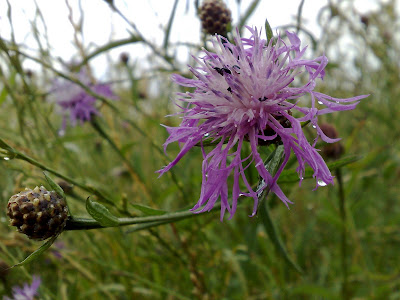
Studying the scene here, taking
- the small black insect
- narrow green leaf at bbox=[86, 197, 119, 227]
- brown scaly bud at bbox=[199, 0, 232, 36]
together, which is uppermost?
brown scaly bud at bbox=[199, 0, 232, 36]

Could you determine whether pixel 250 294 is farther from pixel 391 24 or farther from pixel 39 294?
pixel 391 24

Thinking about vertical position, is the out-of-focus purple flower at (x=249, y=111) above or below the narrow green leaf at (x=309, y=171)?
above

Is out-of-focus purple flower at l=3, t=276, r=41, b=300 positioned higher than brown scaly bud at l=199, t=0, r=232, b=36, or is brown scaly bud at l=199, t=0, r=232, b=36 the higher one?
brown scaly bud at l=199, t=0, r=232, b=36

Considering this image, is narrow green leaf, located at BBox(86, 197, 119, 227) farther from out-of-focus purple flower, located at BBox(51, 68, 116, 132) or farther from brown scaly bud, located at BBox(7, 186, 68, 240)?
out-of-focus purple flower, located at BBox(51, 68, 116, 132)

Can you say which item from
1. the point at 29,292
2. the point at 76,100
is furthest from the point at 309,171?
the point at 76,100

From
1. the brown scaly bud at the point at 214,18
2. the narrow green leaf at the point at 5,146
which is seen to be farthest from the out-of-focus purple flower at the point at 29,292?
the brown scaly bud at the point at 214,18

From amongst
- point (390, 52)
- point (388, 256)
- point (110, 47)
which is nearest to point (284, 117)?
point (110, 47)

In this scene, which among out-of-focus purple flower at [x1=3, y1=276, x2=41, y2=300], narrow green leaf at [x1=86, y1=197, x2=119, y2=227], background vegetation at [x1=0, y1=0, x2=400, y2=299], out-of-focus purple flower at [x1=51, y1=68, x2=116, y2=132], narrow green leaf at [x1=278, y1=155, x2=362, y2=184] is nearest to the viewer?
narrow green leaf at [x1=86, y1=197, x2=119, y2=227]

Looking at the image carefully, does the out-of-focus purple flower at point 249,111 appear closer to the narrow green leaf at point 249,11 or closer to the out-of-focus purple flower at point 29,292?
the narrow green leaf at point 249,11

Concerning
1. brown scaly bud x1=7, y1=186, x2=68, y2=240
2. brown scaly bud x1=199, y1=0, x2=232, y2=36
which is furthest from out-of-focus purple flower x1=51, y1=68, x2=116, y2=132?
brown scaly bud x1=7, y1=186, x2=68, y2=240
